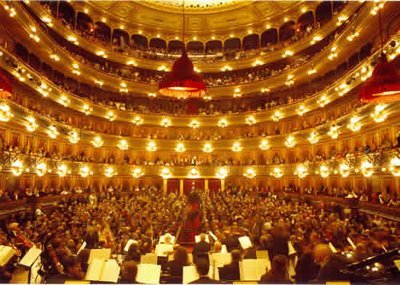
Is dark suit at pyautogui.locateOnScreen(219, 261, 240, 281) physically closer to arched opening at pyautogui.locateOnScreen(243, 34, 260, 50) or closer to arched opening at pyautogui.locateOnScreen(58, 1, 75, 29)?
arched opening at pyautogui.locateOnScreen(58, 1, 75, 29)

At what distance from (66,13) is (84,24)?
2264 mm

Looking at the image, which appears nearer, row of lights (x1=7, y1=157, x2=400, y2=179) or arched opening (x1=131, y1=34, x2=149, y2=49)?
row of lights (x1=7, y1=157, x2=400, y2=179)

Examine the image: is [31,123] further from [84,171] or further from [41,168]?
[84,171]

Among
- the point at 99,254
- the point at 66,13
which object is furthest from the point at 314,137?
Result: the point at 66,13

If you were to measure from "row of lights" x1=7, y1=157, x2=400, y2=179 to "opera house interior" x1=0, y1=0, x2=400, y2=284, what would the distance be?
0.34 feet

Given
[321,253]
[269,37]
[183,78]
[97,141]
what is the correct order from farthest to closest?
[269,37] < [97,141] < [321,253] < [183,78]

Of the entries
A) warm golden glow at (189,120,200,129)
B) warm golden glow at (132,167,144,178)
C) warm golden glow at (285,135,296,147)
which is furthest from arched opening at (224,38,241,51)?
warm golden glow at (132,167,144,178)

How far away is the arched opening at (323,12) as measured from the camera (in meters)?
26.6

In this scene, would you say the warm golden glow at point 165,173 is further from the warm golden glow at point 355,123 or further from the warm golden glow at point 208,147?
the warm golden glow at point 355,123

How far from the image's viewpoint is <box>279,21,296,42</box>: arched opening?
99.2 feet

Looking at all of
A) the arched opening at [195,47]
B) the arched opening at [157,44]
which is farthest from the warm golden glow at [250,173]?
the arched opening at [157,44]

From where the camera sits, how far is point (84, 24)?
2916cm

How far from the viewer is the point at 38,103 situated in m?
22.3

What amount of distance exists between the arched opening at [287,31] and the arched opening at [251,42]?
2.57 m
